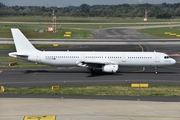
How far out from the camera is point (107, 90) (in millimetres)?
41594

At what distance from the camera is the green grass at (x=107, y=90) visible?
3966 cm

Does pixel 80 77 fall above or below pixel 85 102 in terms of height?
above

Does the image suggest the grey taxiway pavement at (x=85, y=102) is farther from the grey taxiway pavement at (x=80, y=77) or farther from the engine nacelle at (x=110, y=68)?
the engine nacelle at (x=110, y=68)

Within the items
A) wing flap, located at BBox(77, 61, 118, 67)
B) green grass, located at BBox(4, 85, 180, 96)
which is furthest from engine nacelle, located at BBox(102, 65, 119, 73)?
green grass, located at BBox(4, 85, 180, 96)

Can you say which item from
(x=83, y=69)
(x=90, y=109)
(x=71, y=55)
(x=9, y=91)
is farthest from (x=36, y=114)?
(x=83, y=69)

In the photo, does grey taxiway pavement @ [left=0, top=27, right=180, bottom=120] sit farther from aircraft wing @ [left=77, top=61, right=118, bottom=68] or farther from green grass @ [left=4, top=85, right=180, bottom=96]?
green grass @ [left=4, top=85, right=180, bottom=96]

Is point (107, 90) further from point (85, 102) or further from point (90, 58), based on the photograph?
point (90, 58)

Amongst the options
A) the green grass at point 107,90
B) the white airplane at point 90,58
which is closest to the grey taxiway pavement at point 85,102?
the green grass at point 107,90

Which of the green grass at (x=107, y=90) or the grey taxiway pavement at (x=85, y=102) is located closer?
the grey taxiway pavement at (x=85, y=102)

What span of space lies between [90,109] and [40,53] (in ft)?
82.4

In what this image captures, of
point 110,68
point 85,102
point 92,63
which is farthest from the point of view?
point 92,63

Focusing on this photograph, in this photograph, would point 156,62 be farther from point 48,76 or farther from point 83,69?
point 48,76

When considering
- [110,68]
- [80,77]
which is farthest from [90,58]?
[80,77]

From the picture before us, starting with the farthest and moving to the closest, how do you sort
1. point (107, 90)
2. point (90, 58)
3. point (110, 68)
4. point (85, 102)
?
point (90, 58)
point (110, 68)
point (107, 90)
point (85, 102)
